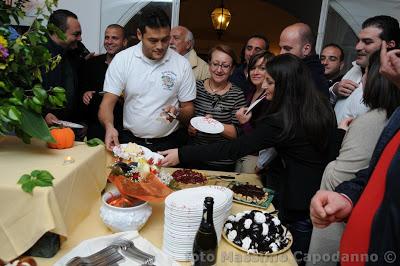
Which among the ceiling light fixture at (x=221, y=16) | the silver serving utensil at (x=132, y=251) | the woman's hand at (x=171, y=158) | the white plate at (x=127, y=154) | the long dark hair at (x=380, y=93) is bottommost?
the silver serving utensil at (x=132, y=251)

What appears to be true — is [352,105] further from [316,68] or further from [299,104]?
[299,104]

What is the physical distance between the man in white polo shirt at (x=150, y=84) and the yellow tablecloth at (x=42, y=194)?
2.34 feet

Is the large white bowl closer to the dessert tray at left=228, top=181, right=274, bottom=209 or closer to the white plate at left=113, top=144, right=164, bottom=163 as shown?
the white plate at left=113, top=144, right=164, bottom=163

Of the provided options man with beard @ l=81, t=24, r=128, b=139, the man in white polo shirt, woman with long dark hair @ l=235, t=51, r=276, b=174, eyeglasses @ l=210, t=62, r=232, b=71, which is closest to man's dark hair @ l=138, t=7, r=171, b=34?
the man in white polo shirt

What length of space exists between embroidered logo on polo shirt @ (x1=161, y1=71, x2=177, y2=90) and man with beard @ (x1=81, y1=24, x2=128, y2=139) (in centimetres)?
54

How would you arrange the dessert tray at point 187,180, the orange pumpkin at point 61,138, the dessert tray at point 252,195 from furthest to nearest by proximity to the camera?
the dessert tray at point 187,180 < the dessert tray at point 252,195 < the orange pumpkin at point 61,138

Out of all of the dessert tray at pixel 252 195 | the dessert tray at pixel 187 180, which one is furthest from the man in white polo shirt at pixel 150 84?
the dessert tray at pixel 252 195

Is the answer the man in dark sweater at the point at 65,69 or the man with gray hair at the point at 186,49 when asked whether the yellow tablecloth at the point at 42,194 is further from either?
the man with gray hair at the point at 186,49

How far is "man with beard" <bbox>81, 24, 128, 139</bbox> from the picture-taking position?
2.65 metres

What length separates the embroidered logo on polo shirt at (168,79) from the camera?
83.0 inches

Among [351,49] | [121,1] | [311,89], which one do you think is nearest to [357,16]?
[351,49]

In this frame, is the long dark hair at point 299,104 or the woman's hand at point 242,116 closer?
the long dark hair at point 299,104

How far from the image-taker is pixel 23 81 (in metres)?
1.21

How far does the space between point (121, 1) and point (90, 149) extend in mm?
2939
